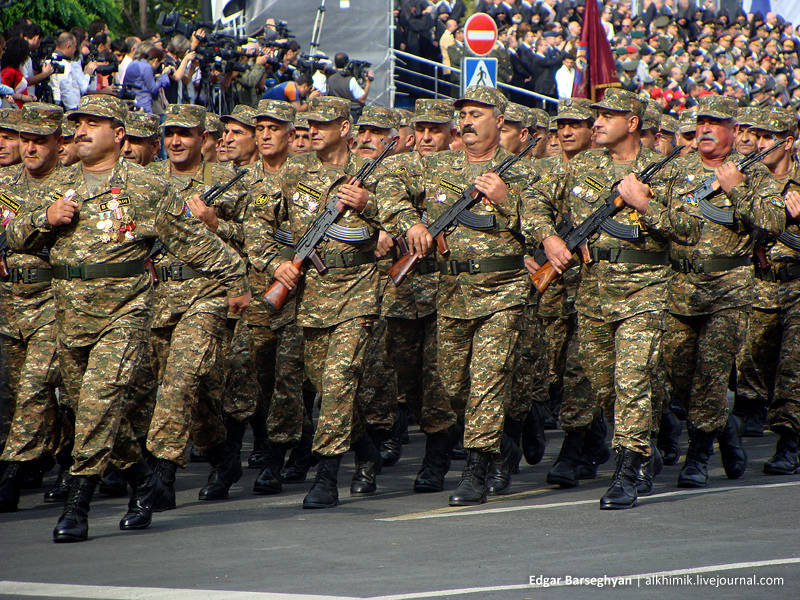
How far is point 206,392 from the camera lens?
339 inches

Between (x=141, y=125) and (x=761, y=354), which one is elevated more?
(x=141, y=125)

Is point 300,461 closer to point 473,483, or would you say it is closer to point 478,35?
point 473,483

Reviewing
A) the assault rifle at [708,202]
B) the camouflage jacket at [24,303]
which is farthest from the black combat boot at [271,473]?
the assault rifle at [708,202]

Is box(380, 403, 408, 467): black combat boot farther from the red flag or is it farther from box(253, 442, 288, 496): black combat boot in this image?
the red flag

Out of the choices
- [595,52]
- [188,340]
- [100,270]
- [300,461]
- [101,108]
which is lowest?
[300,461]

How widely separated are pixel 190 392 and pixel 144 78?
27.0 feet

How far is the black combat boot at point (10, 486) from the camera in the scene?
8.33m

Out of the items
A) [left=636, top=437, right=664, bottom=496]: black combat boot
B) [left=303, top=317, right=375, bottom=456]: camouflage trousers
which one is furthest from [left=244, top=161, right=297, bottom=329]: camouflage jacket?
[left=636, top=437, right=664, bottom=496]: black combat boot

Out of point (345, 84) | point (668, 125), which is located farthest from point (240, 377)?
point (345, 84)

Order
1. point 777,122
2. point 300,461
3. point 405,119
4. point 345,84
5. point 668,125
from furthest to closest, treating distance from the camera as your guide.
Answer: point 345,84 → point 668,125 → point 405,119 → point 777,122 → point 300,461

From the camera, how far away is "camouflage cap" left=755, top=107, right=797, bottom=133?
1007cm

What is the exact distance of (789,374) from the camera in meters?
9.84

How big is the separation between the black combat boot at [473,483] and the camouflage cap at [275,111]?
3.19 meters

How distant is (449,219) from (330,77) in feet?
36.8
